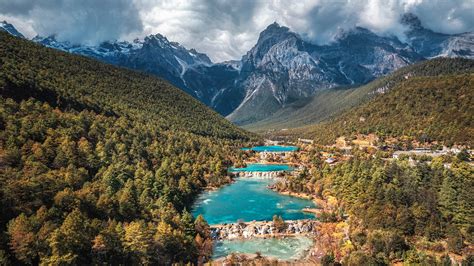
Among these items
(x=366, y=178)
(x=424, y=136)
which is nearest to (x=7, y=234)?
(x=366, y=178)

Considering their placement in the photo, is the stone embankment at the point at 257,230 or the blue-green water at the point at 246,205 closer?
the stone embankment at the point at 257,230

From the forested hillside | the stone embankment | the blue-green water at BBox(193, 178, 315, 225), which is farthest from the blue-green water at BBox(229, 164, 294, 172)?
the stone embankment

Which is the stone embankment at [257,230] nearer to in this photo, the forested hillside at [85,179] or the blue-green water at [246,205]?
the forested hillside at [85,179]

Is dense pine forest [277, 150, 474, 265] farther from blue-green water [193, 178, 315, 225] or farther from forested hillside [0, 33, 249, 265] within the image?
forested hillside [0, 33, 249, 265]

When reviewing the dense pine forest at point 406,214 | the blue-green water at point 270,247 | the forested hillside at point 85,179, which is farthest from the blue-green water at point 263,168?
the blue-green water at point 270,247

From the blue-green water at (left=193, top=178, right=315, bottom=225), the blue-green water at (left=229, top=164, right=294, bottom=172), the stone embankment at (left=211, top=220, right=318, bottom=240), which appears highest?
the blue-green water at (left=229, top=164, right=294, bottom=172)

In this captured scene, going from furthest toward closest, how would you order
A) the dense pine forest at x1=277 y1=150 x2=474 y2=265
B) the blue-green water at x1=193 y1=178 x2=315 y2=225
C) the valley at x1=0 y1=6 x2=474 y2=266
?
1. the blue-green water at x1=193 y1=178 x2=315 y2=225
2. the dense pine forest at x1=277 y1=150 x2=474 y2=265
3. the valley at x1=0 y1=6 x2=474 y2=266

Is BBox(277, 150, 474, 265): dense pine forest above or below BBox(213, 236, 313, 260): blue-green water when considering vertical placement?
above
